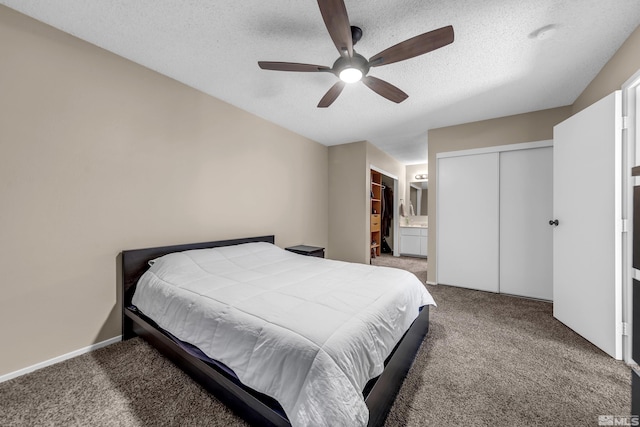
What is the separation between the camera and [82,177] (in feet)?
6.32

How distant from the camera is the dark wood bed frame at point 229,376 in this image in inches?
46.4

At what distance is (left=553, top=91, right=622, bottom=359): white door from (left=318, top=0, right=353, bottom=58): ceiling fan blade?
215cm

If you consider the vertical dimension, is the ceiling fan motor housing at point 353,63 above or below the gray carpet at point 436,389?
above

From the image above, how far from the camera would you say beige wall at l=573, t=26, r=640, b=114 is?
1.82m

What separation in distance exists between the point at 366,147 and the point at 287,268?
9.87 feet

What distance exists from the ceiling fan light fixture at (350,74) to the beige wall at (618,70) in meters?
2.00

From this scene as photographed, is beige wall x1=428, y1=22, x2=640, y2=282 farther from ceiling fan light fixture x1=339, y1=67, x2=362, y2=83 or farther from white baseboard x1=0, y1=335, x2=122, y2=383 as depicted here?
white baseboard x1=0, y1=335, x2=122, y2=383

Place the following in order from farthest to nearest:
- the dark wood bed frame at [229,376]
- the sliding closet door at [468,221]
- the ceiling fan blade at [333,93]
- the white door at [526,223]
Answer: the sliding closet door at [468,221], the white door at [526,223], the ceiling fan blade at [333,93], the dark wood bed frame at [229,376]

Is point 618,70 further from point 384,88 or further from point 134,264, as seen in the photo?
point 134,264

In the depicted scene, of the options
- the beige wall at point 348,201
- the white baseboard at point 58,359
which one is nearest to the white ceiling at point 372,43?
the beige wall at point 348,201

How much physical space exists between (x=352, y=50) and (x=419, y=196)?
534 cm

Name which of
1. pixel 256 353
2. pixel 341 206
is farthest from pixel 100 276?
pixel 341 206

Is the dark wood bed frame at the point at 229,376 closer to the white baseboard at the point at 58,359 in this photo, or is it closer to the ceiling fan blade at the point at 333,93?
the white baseboard at the point at 58,359

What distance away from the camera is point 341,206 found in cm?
475
